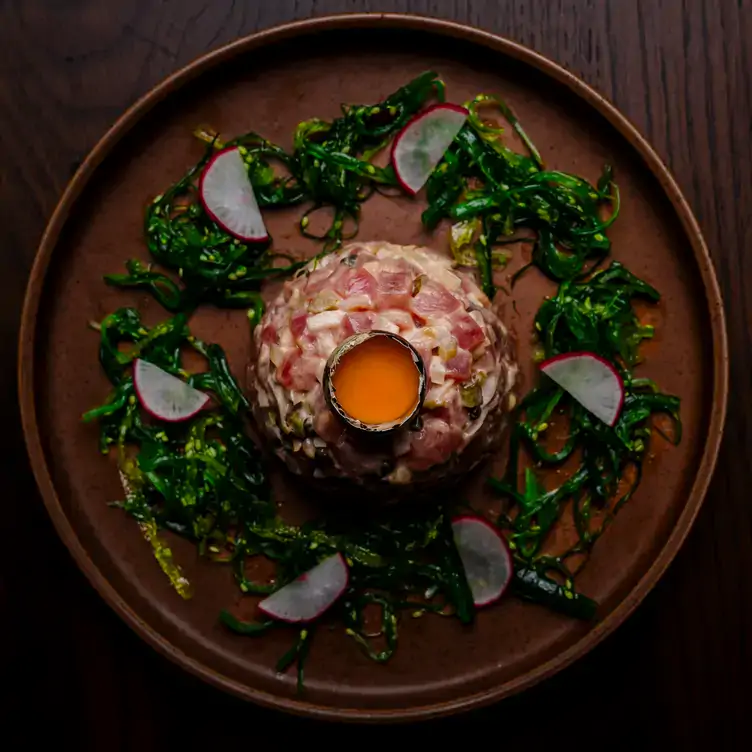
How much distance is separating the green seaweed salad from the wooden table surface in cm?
41

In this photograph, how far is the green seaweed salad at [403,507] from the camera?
243 cm

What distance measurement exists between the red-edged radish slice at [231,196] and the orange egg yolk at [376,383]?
0.73 metres

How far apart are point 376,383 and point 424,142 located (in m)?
0.91

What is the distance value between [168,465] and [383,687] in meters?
0.90

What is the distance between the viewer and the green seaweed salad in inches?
95.7

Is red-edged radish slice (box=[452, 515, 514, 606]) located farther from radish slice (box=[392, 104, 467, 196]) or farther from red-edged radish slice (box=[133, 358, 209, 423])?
radish slice (box=[392, 104, 467, 196])

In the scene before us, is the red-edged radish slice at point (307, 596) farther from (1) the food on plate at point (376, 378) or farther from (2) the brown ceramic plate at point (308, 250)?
(1) the food on plate at point (376, 378)

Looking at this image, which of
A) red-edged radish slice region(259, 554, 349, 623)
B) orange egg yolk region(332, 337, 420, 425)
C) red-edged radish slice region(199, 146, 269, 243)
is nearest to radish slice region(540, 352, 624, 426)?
orange egg yolk region(332, 337, 420, 425)

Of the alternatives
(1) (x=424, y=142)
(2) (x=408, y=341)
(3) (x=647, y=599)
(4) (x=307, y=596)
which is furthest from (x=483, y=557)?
(1) (x=424, y=142)

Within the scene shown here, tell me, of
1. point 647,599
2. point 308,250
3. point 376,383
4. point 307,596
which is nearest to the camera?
point 376,383

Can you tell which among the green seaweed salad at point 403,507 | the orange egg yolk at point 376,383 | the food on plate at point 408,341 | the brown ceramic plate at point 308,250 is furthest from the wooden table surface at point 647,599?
the orange egg yolk at point 376,383

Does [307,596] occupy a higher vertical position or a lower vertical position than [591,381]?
lower

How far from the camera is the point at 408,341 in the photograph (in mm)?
2039

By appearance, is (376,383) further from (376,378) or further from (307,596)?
(307,596)
